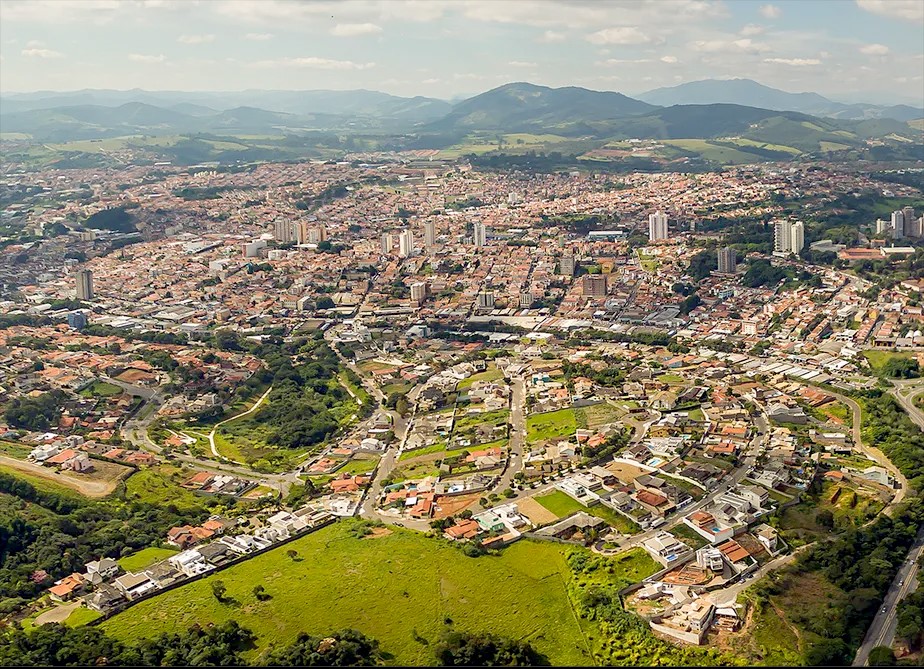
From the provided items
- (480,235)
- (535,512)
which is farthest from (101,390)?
(480,235)

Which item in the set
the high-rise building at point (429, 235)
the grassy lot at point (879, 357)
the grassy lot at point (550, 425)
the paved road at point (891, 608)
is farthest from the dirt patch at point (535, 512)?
the high-rise building at point (429, 235)

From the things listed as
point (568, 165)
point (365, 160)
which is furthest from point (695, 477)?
point (365, 160)

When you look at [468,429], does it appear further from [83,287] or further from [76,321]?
[83,287]

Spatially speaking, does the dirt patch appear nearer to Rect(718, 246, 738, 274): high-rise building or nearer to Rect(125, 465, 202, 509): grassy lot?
Rect(125, 465, 202, 509): grassy lot

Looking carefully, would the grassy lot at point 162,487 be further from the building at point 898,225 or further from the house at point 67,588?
the building at point 898,225

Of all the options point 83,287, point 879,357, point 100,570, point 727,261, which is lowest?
point 100,570

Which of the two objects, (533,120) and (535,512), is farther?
(533,120)

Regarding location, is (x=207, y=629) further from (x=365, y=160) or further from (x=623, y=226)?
(x=365, y=160)
